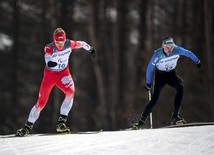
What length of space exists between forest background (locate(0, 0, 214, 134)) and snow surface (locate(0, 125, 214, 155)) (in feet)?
56.8

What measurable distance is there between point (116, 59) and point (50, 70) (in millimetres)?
21573

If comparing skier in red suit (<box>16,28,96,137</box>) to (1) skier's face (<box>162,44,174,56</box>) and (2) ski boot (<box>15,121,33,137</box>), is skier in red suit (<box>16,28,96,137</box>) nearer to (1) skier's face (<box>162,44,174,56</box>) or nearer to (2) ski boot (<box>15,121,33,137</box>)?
(2) ski boot (<box>15,121,33,137</box>)

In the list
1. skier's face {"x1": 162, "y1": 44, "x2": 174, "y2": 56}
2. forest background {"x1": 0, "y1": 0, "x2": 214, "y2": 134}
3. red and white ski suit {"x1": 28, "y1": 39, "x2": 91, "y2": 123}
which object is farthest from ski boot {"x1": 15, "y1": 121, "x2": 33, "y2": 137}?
forest background {"x1": 0, "y1": 0, "x2": 214, "y2": 134}

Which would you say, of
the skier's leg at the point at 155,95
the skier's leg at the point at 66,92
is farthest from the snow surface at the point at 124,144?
the skier's leg at the point at 155,95

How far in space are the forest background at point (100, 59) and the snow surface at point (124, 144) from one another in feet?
56.8


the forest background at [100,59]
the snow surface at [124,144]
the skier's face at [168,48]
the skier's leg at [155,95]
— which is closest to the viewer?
the snow surface at [124,144]

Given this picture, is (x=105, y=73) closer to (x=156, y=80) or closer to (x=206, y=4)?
(x=206, y=4)

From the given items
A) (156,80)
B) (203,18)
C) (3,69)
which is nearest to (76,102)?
(3,69)

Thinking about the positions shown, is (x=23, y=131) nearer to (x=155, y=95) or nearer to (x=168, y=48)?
(x=155, y=95)

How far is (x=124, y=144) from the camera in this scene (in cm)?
873

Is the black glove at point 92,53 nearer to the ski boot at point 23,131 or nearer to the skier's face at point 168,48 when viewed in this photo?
the skier's face at point 168,48

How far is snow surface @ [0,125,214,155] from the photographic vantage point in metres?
8.01

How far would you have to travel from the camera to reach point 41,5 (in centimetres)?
3123

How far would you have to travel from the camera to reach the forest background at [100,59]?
2977cm
